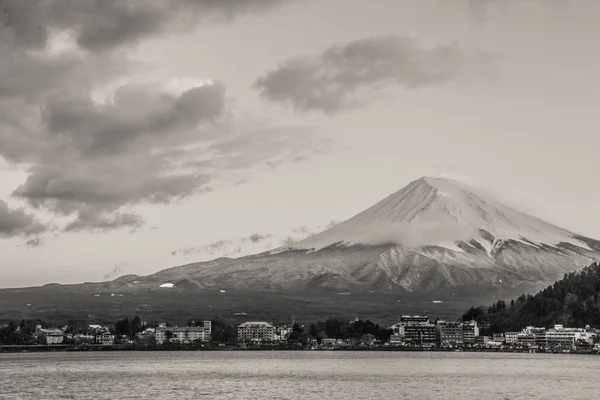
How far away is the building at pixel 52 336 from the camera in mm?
178375

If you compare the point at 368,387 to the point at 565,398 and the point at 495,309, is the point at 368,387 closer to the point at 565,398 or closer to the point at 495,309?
the point at 565,398

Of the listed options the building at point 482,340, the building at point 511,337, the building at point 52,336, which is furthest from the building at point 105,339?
the building at point 511,337

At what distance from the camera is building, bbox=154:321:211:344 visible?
7082 inches

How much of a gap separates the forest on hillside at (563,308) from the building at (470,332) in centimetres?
264

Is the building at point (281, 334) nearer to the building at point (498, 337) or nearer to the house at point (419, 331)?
the house at point (419, 331)

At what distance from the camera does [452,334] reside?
572 feet

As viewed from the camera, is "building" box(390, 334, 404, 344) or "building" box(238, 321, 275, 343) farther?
"building" box(238, 321, 275, 343)

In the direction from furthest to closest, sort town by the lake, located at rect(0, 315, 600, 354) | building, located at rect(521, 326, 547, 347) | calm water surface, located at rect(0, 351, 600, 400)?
1. town by the lake, located at rect(0, 315, 600, 354)
2. building, located at rect(521, 326, 547, 347)
3. calm water surface, located at rect(0, 351, 600, 400)

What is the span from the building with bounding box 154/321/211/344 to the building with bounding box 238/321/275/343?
6078 mm

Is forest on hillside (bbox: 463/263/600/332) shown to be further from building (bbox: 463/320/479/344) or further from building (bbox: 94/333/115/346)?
building (bbox: 94/333/115/346)

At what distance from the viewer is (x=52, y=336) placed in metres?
181

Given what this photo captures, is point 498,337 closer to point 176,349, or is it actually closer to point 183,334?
point 176,349

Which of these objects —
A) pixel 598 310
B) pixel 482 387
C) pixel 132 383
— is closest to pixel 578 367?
pixel 482 387

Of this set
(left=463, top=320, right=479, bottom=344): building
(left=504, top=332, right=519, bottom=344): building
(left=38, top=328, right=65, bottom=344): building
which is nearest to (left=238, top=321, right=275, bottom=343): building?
(left=38, top=328, right=65, bottom=344): building
